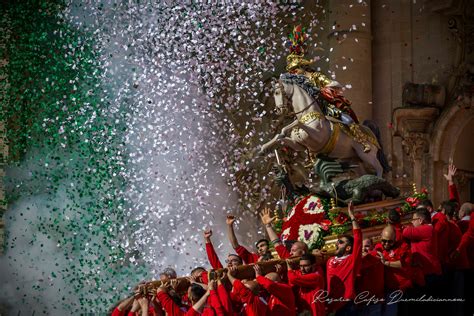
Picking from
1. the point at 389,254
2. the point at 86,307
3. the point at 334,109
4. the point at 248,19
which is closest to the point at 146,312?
the point at 389,254

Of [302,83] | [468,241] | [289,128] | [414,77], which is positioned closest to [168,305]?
[468,241]

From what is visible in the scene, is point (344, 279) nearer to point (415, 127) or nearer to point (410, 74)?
point (415, 127)

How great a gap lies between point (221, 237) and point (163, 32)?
3.33 meters

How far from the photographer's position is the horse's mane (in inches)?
567

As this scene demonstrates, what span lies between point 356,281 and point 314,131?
11.3ft

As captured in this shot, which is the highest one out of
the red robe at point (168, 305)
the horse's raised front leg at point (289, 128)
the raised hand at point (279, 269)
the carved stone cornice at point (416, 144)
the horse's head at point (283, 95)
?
the horse's head at point (283, 95)

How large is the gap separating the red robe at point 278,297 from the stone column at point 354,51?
8.65m

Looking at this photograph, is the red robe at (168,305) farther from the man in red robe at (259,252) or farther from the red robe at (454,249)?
the red robe at (454,249)

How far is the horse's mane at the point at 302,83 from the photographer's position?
14.4m

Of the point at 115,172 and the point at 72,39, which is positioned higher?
the point at 72,39

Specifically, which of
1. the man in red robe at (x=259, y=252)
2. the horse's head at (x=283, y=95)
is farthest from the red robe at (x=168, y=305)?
the horse's head at (x=283, y=95)

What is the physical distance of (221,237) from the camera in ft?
64.9

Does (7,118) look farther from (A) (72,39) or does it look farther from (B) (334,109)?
(B) (334,109)

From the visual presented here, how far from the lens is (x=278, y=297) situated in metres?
10.6
